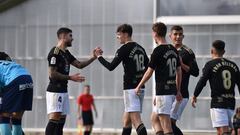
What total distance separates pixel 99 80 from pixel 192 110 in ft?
9.72

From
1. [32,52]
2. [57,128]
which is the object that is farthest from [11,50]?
[57,128]

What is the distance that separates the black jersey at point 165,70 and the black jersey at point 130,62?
0.92 m

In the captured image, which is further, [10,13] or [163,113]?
[10,13]

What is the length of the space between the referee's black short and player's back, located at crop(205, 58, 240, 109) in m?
10.0

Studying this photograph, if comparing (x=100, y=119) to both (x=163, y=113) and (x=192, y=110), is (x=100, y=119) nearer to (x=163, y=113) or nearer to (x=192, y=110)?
(x=192, y=110)

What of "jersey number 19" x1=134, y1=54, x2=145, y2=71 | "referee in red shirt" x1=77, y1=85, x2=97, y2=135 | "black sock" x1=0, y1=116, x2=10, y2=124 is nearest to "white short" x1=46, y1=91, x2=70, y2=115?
"black sock" x1=0, y1=116, x2=10, y2=124

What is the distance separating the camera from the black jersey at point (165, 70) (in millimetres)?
12570

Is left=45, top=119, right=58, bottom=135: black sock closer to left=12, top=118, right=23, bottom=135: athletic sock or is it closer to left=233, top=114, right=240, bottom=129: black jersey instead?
left=12, top=118, right=23, bottom=135: athletic sock

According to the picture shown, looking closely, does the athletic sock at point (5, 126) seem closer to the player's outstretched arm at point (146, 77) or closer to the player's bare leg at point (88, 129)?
the player's outstretched arm at point (146, 77)

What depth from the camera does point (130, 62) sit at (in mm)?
13539

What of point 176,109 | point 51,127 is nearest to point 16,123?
point 51,127

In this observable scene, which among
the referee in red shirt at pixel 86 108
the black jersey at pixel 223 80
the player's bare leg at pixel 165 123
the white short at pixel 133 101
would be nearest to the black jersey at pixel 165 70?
the player's bare leg at pixel 165 123

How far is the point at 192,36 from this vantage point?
22.5 m

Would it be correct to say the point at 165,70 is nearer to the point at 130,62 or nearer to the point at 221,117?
the point at 130,62
